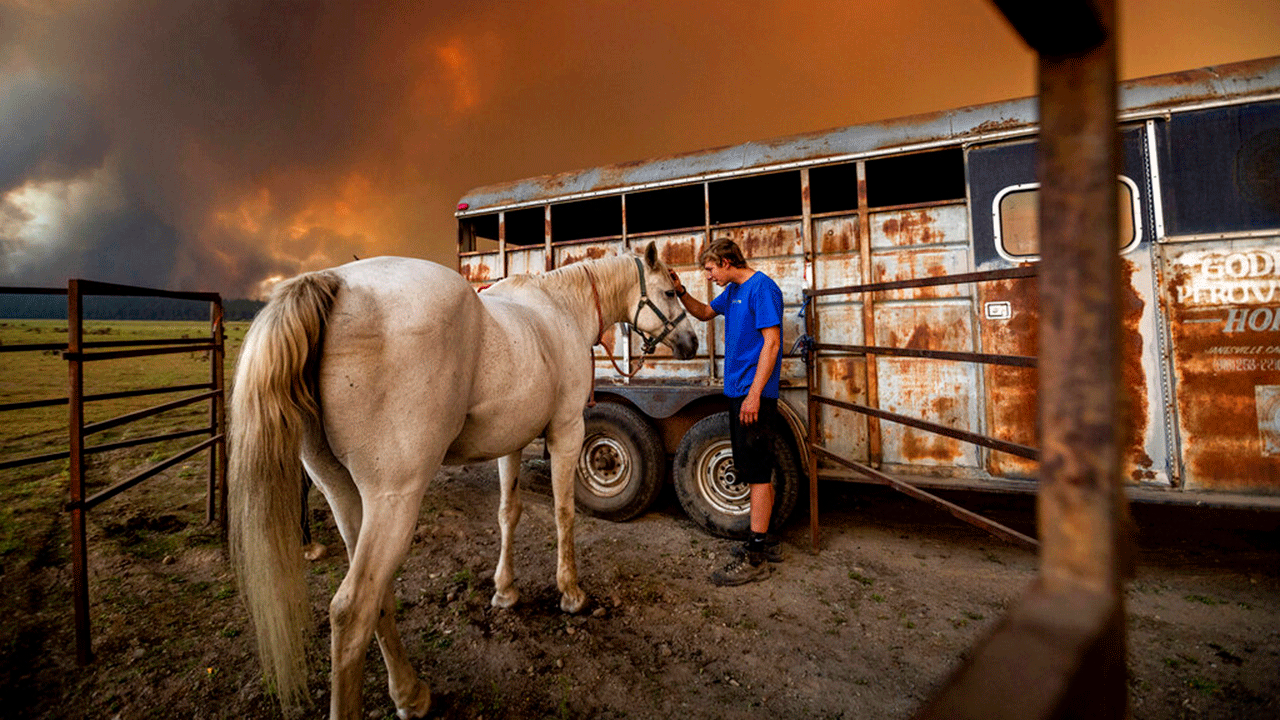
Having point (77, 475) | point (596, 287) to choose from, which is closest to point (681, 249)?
point (596, 287)

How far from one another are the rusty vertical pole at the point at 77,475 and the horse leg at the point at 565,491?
91.5 inches

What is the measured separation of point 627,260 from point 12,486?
653 centimetres

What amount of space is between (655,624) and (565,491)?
3.04 feet

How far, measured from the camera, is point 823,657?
8.35ft

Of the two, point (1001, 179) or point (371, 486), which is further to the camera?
point (1001, 179)

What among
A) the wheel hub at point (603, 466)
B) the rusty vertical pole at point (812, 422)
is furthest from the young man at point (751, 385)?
the wheel hub at point (603, 466)

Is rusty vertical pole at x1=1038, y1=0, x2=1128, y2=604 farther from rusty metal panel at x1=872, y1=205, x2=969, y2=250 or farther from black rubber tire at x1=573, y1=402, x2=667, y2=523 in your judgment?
black rubber tire at x1=573, y1=402, x2=667, y2=523

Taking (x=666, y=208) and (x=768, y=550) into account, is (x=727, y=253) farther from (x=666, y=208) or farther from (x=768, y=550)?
(x=666, y=208)

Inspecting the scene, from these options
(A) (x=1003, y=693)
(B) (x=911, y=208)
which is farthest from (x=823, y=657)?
(B) (x=911, y=208)

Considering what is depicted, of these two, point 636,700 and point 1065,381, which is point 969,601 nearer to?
point 636,700

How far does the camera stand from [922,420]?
9.14 feet

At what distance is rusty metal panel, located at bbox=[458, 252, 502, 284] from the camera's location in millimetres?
5012

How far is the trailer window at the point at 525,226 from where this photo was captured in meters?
5.32

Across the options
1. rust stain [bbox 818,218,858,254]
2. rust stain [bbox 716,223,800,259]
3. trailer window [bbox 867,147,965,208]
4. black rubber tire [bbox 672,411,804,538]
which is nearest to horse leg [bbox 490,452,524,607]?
black rubber tire [bbox 672,411,804,538]
